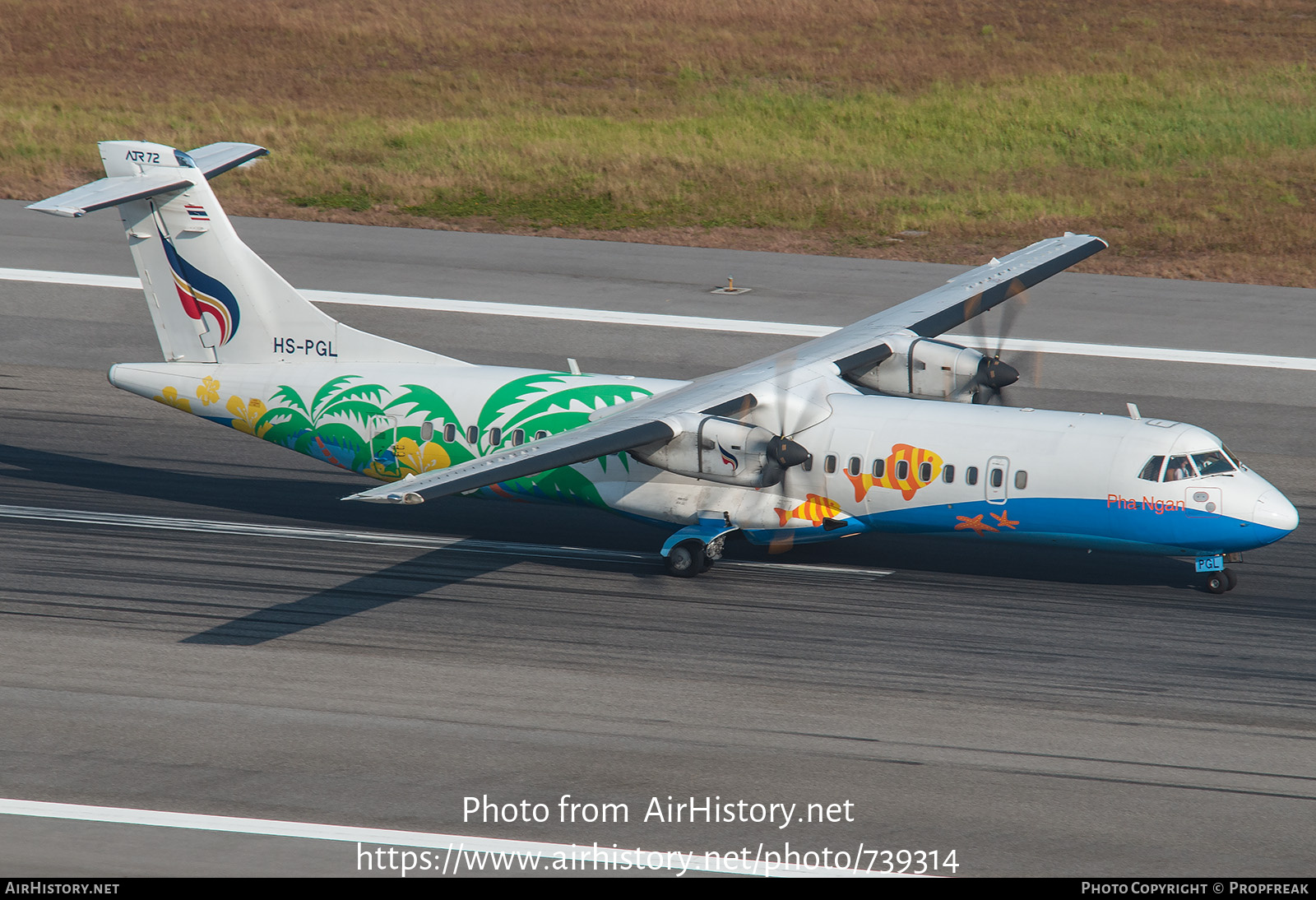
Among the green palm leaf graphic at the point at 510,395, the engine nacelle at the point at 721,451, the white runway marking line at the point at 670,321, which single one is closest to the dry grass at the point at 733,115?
the white runway marking line at the point at 670,321

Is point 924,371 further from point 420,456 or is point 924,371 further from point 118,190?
point 118,190

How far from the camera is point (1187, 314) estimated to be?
1339 inches

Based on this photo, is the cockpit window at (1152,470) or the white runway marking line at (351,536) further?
the white runway marking line at (351,536)

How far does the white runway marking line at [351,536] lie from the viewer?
2159cm

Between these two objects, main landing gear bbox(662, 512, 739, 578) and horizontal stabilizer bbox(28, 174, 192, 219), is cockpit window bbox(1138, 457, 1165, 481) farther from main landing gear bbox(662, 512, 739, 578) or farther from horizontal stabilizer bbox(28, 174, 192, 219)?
horizontal stabilizer bbox(28, 174, 192, 219)

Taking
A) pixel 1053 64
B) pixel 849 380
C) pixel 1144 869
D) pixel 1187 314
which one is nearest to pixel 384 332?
pixel 849 380

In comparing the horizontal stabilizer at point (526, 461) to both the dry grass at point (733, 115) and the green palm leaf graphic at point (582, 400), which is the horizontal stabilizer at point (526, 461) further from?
the dry grass at point (733, 115)

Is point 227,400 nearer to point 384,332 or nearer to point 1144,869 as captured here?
point 384,332

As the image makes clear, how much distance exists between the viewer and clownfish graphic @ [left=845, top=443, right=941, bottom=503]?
2002 cm

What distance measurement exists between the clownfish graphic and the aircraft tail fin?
23.6 ft

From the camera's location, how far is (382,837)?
13.8 meters

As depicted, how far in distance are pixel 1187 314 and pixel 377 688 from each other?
958 inches

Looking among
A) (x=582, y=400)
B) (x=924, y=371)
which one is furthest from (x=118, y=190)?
(x=924, y=371)

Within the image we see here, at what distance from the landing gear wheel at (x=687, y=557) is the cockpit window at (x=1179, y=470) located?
21.7 feet
